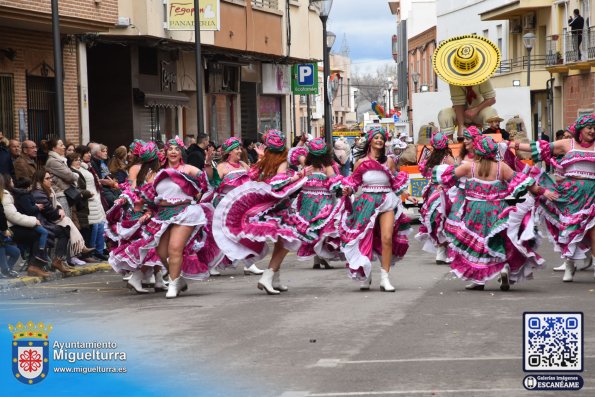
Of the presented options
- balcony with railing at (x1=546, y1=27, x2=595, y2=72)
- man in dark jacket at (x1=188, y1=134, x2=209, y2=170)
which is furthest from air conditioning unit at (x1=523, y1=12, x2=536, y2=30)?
man in dark jacket at (x1=188, y1=134, x2=209, y2=170)

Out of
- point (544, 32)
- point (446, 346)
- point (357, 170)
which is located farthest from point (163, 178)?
point (544, 32)

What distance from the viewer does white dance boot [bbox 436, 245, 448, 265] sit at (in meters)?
19.2

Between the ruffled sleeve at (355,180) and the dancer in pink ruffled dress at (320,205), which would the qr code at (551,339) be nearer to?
the ruffled sleeve at (355,180)

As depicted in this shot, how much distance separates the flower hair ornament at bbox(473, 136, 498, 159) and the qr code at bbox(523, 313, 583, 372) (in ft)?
22.2

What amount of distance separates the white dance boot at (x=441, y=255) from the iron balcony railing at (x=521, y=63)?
39.2 m

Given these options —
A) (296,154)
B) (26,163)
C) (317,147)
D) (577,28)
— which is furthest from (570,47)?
(317,147)

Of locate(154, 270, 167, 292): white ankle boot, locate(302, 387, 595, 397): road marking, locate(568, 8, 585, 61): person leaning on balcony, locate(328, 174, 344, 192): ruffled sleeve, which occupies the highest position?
locate(568, 8, 585, 61): person leaning on balcony

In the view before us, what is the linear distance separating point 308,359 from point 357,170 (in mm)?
5417

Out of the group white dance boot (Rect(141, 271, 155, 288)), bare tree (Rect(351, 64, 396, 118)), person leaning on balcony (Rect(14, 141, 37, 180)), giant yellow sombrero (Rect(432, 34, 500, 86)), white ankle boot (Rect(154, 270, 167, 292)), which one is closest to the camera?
white ankle boot (Rect(154, 270, 167, 292))

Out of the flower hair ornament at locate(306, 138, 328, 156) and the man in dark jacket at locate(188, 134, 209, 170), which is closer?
the flower hair ornament at locate(306, 138, 328, 156)

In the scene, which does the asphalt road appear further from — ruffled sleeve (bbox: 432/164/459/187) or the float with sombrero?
the float with sombrero

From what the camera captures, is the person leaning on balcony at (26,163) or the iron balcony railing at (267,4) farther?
the iron balcony railing at (267,4)

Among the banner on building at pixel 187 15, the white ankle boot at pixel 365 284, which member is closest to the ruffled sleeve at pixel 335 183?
the white ankle boot at pixel 365 284

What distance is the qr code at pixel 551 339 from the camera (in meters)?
8.01
